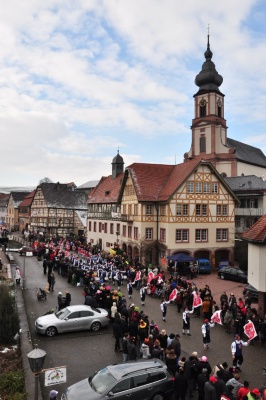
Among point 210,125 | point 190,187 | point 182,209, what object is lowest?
point 182,209

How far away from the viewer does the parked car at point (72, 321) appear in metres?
16.8

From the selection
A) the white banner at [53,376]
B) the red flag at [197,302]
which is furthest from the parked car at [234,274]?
the white banner at [53,376]

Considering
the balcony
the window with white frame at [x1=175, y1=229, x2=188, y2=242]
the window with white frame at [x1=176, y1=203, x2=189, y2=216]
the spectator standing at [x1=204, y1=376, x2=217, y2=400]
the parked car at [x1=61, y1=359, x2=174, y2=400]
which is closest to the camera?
the spectator standing at [x1=204, y1=376, x2=217, y2=400]

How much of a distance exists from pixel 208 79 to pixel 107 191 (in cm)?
2462

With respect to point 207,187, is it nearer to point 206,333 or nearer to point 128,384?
point 206,333

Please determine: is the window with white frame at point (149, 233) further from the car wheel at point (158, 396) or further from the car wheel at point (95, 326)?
the car wheel at point (158, 396)

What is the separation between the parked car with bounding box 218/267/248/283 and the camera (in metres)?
29.6

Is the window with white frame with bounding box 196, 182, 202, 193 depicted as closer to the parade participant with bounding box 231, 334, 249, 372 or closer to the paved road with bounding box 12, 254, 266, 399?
the paved road with bounding box 12, 254, 266, 399

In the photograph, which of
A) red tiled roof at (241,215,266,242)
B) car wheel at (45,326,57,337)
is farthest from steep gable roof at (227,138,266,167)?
car wheel at (45,326,57,337)

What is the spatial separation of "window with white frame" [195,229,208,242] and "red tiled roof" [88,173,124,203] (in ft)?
42.6

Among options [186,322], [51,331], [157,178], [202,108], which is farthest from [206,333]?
[202,108]

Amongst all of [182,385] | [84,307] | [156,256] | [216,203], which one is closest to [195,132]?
[216,203]

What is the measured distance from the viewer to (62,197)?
66875 millimetres

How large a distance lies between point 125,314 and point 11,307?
5087 mm
